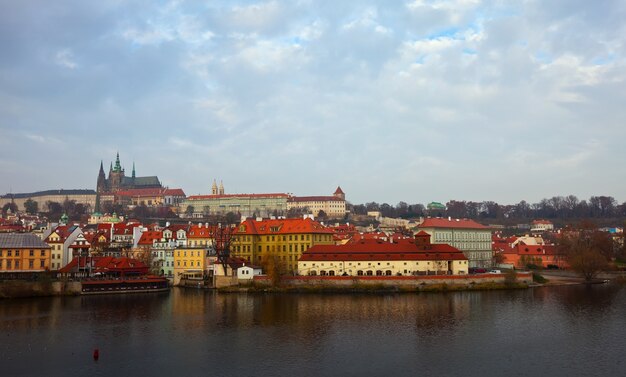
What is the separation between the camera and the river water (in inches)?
1188

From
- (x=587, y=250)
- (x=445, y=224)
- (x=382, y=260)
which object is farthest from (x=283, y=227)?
(x=587, y=250)

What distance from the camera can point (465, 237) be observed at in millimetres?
84938

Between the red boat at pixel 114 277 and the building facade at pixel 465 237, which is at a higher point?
the building facade at pixel 465 237

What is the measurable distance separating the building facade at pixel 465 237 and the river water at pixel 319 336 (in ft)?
91.1

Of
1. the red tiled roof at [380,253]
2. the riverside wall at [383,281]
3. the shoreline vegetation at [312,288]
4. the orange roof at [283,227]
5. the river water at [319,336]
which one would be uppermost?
the orange roof at [283,227]

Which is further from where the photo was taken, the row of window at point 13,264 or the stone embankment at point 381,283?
the row of window at point 13,264

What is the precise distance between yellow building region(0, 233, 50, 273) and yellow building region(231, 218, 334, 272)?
849 inches

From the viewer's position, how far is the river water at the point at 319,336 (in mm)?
30188

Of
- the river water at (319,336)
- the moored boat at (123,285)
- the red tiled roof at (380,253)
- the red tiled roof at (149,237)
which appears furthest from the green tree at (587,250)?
the red tiled roof at (149,237)

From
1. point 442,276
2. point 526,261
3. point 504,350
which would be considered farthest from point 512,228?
point 504,350

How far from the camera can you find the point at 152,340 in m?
36.7

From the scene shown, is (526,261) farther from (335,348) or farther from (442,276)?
(335,348)

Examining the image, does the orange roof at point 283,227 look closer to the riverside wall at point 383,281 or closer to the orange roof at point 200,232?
the orange roof at point 200,232

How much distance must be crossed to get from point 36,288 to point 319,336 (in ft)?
117
